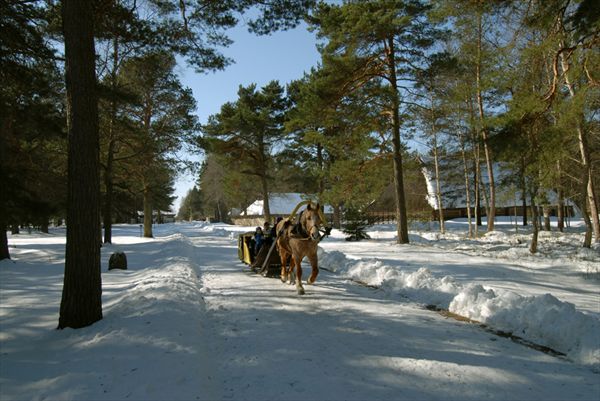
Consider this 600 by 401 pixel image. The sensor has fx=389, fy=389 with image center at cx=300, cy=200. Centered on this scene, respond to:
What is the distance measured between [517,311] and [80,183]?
718 centimetres

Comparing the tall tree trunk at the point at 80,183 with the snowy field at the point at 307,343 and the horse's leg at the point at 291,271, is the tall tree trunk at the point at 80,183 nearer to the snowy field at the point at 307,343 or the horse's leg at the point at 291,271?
the snowy field at the point at 307,343

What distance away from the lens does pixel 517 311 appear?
5.96m

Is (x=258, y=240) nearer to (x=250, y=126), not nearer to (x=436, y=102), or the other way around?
(x=436, y=102)

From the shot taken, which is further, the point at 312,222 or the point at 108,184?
the point at 108,184

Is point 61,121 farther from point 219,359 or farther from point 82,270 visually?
point 219,359

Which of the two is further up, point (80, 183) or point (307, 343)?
point (80, 183)

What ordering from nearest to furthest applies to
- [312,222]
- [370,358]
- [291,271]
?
[370,358], [312,222], [291,271]

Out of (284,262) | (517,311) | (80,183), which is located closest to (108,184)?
(284,262)

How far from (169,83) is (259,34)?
1560 centimetres

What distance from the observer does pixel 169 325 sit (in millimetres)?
5766

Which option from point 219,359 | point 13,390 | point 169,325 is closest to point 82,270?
point 169,325

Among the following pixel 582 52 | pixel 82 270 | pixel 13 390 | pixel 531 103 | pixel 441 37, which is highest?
pixel 441 37

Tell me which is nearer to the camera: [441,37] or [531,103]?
[531,103]

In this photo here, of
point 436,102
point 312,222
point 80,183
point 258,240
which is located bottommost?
point 258,240
